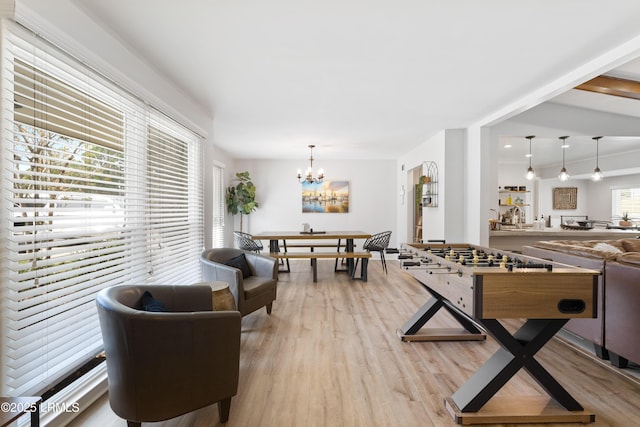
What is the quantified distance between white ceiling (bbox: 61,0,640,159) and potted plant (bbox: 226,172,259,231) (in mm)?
3430

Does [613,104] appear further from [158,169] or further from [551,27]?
[158,169]

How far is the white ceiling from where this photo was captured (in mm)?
2121

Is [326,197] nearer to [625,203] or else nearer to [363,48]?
[363,48]

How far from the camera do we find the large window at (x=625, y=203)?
28.7 feet

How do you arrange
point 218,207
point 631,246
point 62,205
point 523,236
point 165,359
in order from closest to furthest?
point 165,359 < point 62,205 < point 631,246 < point 523,236 < point 218,207

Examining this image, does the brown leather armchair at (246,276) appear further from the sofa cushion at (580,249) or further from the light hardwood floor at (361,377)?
the sofa cushion at (580,249)

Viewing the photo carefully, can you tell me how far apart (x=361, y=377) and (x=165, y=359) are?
4.55ft

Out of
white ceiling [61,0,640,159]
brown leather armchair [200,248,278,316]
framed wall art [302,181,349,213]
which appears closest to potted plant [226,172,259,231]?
framed wall art [302,181,349,213]

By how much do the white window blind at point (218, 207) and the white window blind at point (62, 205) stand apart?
430 cm

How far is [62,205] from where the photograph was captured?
200 centimetres

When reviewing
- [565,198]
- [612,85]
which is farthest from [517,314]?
[565,198]

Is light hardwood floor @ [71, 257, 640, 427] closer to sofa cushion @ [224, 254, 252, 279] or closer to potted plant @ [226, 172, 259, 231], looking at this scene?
sofa cushion @ [224, 254, 252, 279]

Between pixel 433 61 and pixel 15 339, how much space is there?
10.9 ft

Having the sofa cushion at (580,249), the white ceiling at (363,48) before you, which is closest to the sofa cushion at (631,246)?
the sofa cushion at (580,249)
